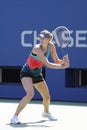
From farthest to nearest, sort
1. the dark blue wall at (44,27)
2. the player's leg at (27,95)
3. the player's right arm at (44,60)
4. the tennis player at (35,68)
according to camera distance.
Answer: the dark blue wall at (44,27) → the player's leg at (27,95) → the tennis player at (35,68) → the player's right arm at (44,60)

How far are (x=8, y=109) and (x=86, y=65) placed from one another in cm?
236

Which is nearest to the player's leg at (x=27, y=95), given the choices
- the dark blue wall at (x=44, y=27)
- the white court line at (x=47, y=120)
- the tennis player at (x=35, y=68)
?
the tennis player at (x=35, y=68)

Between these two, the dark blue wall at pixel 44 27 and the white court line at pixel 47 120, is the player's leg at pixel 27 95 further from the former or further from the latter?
the dark blue wall at pixel 44 27

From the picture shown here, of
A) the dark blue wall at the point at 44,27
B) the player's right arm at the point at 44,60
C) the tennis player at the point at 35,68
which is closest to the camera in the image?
the player's right arm at the point at 44,60

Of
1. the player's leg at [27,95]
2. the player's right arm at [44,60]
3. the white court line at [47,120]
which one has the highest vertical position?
the player's right arm at [44,60]

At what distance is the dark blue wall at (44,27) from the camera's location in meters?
11.6

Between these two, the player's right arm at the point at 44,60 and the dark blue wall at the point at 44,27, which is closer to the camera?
the player's right arm at the point at 44,60

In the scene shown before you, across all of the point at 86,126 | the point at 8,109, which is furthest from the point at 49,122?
the point at 8,109

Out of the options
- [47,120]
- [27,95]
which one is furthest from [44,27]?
[27,95]

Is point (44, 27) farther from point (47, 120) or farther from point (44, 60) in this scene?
point (44, 60)

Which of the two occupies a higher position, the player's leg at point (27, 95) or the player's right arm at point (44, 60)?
the player's right arm at point (44, 60)

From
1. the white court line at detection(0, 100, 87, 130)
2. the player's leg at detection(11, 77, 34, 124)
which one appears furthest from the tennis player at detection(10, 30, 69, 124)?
the white court line at detection(0, 100, 87, 130)

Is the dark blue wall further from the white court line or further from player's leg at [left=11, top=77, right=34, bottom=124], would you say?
player's leg at [left=11, top=77, right=34, bottom=124]

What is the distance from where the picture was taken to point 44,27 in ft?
39.1
